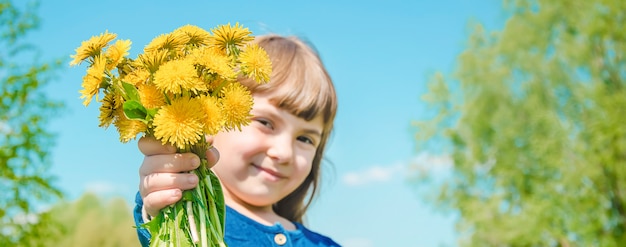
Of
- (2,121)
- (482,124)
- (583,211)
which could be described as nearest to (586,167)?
(583,211)

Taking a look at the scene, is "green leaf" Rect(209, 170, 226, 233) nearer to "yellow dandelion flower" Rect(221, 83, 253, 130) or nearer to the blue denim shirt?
"yellow dandelion flower" Rect(221, 83, 253, 130)

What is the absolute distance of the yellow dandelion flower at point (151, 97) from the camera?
4.53ft

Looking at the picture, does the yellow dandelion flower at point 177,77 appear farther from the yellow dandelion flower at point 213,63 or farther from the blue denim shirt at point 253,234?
the blue denim shirt at point 253,234

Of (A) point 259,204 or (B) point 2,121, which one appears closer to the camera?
(A) point 259,204

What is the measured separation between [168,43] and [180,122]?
210mm

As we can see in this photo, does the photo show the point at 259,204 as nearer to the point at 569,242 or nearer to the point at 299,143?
the point at 299,143

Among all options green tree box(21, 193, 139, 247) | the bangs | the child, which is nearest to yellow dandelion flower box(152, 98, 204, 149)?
the child

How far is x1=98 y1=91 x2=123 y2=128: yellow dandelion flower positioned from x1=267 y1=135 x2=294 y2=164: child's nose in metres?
1.00

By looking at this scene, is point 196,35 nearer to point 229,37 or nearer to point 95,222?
point 229,37

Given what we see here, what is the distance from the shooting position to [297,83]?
103 inches

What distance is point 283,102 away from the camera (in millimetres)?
2461

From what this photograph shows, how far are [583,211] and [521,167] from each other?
164cm

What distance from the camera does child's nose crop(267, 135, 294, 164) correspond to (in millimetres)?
2381

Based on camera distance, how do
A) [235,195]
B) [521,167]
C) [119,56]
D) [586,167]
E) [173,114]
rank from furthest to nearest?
1. [521,167]
2. [586,167]
3. [235,195]
4. [119,56]
5. [173,114]
